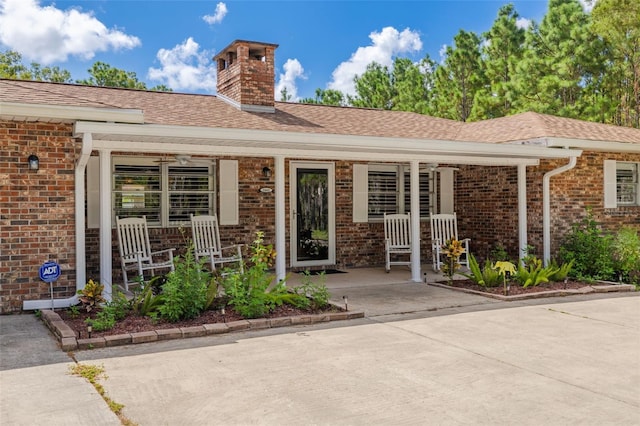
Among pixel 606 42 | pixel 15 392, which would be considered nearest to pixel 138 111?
Result: pixel 15 392

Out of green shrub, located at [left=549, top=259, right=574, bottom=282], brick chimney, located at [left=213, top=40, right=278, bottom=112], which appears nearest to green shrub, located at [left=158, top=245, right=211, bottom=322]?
brick chimney, located at [left=213, top=40, right=278, bottom=112]

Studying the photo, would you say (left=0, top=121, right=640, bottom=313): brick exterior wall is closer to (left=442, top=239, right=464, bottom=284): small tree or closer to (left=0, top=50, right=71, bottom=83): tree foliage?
(left=442, top=239, right=464, bottom=284): small tree

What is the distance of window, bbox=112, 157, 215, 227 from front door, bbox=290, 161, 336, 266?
160cm

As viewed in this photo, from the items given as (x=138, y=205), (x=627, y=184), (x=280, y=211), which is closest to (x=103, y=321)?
(x=280, y=211)

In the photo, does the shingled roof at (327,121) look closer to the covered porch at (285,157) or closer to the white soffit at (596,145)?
the white soffit at (596,145)

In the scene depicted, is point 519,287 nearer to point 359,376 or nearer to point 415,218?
point 415,218

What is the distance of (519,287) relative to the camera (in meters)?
8.45

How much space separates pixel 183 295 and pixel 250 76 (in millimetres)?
5791

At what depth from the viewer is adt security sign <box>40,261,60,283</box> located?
21.0ft

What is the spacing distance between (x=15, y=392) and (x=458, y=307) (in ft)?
16.5

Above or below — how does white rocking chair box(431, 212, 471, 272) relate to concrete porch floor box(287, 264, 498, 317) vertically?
above

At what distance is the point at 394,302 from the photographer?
24.1 ft

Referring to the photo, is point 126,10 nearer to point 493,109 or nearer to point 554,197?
point 493,109

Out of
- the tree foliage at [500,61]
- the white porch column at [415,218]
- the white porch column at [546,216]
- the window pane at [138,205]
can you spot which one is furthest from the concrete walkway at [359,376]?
the tree foliage at [500,61]
